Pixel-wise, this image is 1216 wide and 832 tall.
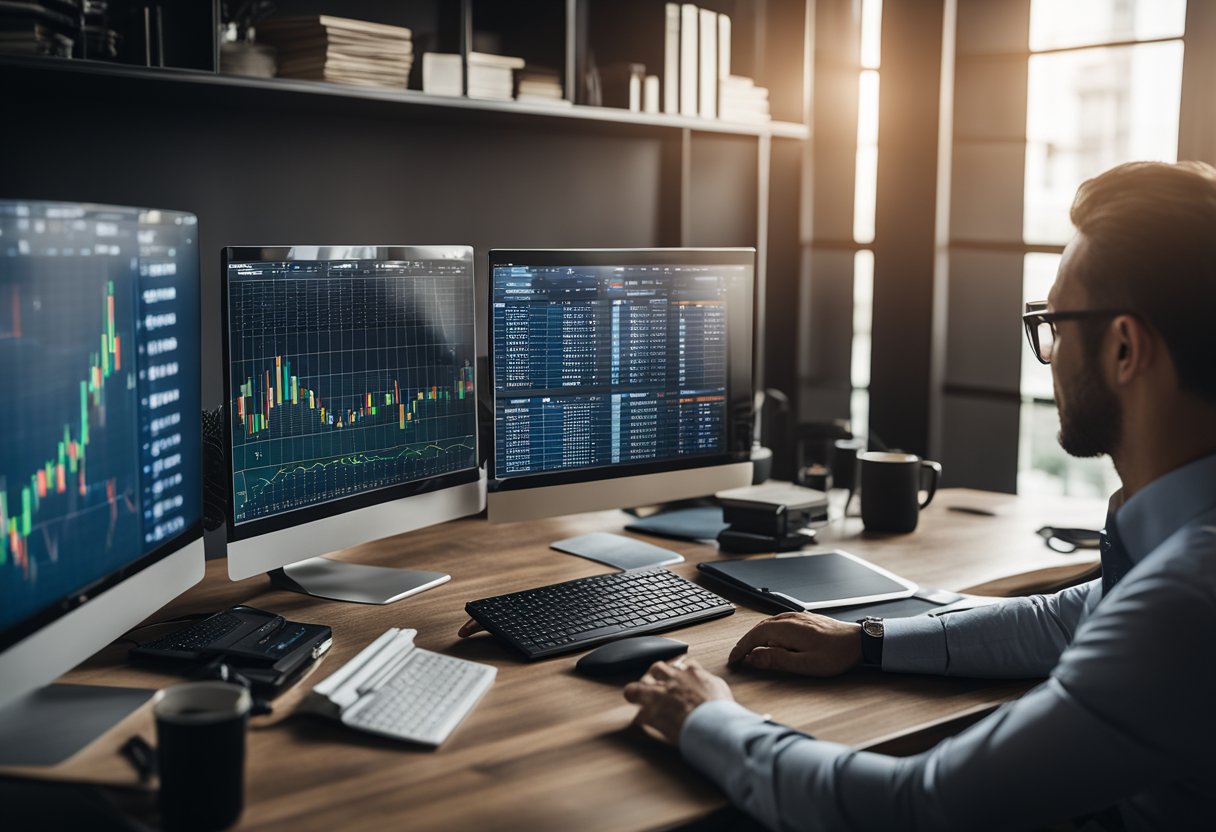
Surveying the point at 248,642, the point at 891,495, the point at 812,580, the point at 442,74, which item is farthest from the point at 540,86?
the point at 248,642

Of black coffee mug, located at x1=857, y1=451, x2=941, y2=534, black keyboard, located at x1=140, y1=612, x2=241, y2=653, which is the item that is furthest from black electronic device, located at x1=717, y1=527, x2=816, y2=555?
black keyboard, located at x1=140, y1=612, x2=241, y2=653

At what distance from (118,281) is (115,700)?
19.3 inches

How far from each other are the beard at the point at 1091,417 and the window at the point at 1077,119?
5.99ft

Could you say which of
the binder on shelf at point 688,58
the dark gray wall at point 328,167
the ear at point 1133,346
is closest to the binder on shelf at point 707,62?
the binder on shelf at point 688,58

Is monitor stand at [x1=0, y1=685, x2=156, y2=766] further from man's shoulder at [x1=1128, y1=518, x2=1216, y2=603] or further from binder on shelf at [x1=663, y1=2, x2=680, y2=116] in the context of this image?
binder on shelf at [x1=663, y1=2, x2=680, y2=116]

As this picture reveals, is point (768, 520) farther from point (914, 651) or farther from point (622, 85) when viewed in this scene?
point (622, 85)

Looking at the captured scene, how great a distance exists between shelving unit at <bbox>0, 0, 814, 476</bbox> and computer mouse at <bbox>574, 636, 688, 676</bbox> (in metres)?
1.22

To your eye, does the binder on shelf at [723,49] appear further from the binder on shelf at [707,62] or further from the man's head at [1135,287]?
the man's head at [1135,287]

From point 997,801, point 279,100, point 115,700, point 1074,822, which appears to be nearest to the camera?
point 997,801

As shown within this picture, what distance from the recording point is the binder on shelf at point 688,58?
281 centimetres

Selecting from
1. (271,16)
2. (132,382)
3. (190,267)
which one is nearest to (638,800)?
(132,382)

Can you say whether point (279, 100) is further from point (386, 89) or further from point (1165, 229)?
point (1165, 229)

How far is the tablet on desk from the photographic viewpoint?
172 centimetres

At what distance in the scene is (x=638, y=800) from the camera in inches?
43.9
